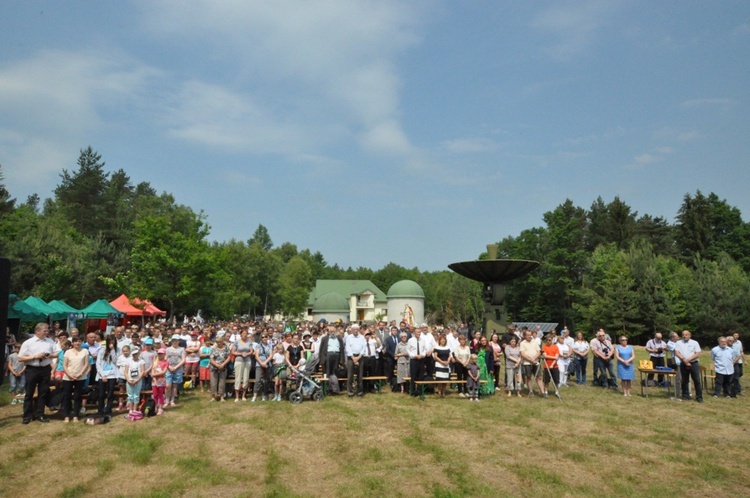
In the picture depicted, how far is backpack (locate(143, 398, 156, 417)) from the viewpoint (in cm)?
1108

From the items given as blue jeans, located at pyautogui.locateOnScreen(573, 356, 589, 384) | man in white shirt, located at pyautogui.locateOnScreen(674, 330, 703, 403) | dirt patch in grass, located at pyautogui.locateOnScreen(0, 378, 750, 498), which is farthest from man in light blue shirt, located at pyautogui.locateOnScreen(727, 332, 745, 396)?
blue jeans, located at pyautogui.locateOnScreen(573, 356, 589, 384)

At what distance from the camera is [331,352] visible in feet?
45.8

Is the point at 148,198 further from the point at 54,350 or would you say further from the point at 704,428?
the point at 704,428

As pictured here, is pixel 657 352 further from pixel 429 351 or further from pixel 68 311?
pixel 68 311

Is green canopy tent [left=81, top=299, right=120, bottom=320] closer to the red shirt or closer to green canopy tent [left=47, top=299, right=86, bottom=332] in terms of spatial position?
green canopy tent [left=47, top=299, right=86, bottom=332]

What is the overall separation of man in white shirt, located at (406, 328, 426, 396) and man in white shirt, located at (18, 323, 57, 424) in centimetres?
877

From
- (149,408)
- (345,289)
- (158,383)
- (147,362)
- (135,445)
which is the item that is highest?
(345,289)

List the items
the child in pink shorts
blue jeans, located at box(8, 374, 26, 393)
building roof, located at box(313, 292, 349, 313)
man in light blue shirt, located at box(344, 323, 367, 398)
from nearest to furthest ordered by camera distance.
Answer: the child in pink shorts → blue jeans, located at box(8, 374, 26, 393) → man in light blue shirt, located at box(344, 323, 367, 398) → building roof, located at box(313, 292, 349, 313)

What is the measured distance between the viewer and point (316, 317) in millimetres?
69625

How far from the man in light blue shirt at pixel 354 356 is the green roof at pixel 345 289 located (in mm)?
79818

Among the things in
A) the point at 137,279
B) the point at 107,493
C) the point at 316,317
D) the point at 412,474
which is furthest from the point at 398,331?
the point at 316,317

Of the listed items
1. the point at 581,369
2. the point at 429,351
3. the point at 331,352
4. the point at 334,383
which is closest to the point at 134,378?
the point at 331,352

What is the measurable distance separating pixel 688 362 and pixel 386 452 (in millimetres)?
9809

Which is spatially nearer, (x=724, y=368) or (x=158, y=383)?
(x=158, y=383)
